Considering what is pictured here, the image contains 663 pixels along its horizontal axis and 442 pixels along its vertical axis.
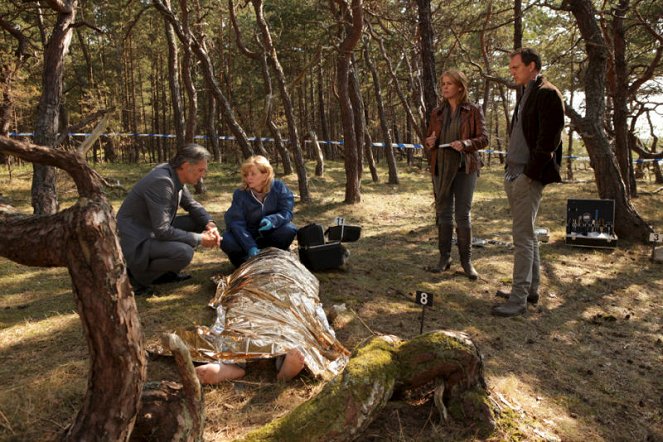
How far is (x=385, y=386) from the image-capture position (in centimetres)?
228

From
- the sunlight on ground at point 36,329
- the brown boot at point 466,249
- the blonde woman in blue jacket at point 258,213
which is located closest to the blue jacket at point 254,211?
the blonde woman in blue jacket at point 258,213

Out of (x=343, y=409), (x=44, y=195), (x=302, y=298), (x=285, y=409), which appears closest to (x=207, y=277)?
(x=302, y=298)

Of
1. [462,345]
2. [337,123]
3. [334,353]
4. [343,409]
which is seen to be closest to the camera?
[343,409]

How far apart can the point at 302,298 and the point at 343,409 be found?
1.28 m

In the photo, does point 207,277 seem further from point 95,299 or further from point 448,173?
point 95,299

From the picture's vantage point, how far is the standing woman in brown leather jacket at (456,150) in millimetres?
4609

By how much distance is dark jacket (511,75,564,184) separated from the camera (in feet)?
12.3

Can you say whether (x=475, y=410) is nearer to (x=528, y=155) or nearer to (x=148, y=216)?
(x=528, y=155)

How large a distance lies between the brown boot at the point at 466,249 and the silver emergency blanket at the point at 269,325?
197cm

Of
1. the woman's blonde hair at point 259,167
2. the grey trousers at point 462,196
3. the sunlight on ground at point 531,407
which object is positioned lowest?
the sunlight on ground at point 531,407

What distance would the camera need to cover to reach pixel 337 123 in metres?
30.1

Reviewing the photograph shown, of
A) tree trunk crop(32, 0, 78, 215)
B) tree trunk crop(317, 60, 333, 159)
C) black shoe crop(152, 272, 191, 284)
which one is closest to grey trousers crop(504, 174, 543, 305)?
black shoe crop(152, 272, 191, 284)

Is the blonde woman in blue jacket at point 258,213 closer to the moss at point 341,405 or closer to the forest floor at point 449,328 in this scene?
the forest floor at point 449,328

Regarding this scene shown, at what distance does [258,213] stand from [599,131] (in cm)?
548
